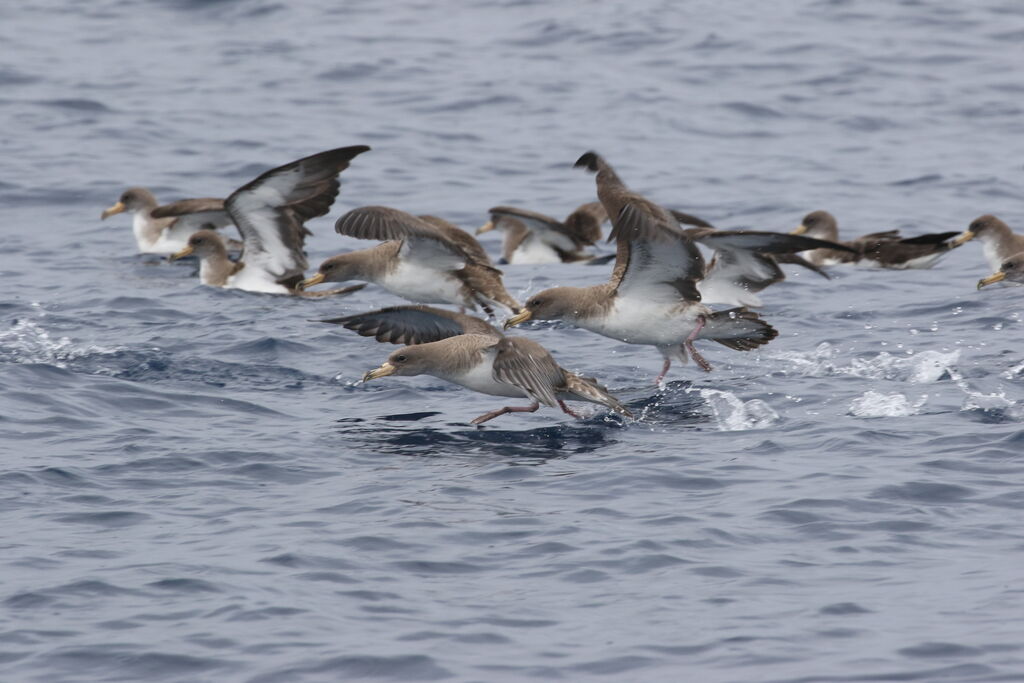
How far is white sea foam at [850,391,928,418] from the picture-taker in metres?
9.53

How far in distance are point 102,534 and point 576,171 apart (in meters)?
13.0

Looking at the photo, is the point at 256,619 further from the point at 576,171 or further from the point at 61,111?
the point at 61,111

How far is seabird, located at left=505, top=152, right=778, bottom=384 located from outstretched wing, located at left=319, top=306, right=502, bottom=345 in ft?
1.22

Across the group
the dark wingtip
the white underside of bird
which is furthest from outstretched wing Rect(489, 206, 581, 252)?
the dark wingtip

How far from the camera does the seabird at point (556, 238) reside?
15.2 m

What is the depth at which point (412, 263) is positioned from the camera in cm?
1236

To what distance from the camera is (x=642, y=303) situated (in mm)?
10641

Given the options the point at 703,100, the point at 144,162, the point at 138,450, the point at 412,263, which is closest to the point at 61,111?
the point at 144,162

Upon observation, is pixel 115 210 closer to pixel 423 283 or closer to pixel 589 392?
pixel 423 283

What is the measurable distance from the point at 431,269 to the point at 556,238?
10.7 feet

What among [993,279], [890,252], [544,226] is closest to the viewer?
[993,279]

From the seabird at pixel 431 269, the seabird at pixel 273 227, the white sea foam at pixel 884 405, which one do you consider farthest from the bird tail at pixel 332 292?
the white sea foam at pixel 884 405

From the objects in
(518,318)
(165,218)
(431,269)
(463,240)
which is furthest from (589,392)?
(165,218)

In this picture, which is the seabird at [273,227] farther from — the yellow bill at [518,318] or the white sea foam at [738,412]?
the white sea foam at [738,412]
